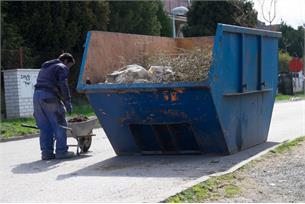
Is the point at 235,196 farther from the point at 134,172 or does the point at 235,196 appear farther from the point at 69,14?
the point at 69,14

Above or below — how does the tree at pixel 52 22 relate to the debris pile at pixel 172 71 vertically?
above

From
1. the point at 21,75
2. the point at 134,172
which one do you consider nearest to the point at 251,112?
the point at 134,172

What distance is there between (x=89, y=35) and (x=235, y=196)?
428 cm

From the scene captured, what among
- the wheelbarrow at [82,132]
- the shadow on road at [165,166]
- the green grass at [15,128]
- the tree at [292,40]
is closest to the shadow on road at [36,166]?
the wheelbarrow at [82,132]

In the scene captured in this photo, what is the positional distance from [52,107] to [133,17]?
63.9 feet

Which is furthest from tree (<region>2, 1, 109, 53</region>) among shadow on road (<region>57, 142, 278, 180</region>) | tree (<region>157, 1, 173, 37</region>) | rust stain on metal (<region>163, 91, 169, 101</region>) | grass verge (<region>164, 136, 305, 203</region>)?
grass verge (<region>164, 136, 305, 203</region>)

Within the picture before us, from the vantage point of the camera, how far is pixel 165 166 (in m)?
9.22

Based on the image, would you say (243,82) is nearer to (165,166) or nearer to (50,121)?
(165,166)

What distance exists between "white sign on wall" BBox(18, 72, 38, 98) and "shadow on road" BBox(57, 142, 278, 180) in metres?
11.0

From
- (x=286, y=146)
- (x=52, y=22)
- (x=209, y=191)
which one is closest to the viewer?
(x=209, y=191)

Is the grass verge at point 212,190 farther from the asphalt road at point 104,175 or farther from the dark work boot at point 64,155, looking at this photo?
the dark work boot at point 64,155

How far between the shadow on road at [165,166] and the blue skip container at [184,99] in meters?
0.23

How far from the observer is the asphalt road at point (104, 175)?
7164mm

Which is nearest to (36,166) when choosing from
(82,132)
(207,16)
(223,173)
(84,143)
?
(82,132)
